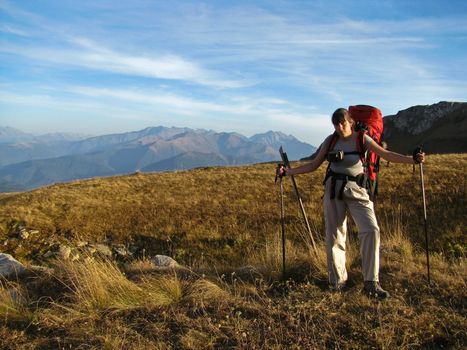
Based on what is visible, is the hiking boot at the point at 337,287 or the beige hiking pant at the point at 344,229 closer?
the beige hiking pant at the point at 344,229

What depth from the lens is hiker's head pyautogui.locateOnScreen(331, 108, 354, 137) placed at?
535cm

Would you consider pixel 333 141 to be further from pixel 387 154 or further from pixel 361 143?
pixel 387 154

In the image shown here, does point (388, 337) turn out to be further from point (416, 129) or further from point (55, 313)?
point (416, 129)

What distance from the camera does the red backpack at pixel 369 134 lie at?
5383 mm

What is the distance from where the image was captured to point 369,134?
564cm

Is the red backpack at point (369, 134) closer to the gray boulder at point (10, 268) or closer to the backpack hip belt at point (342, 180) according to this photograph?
the backpack hip belt at point (342, 180)

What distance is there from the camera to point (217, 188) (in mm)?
22688

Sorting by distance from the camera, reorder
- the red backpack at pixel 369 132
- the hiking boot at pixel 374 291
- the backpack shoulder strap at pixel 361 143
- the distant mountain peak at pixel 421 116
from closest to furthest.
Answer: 1. the hiking boot at pixel 374 291
2. the backpack shoulder strap at pixel 361 143
3. the red backpack at pixel 369 132
4. the distant mountain peak at pixel 421 116

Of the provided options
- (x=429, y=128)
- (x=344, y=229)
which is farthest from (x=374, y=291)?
(x=429, y=128)

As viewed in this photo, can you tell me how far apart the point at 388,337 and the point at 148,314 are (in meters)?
2.84

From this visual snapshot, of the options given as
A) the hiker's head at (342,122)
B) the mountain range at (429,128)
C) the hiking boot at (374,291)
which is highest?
the mountain range at (429,128)

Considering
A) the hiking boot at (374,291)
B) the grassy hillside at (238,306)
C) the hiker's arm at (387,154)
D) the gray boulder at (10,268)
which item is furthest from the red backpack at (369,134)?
the gray boulder at (10,268)

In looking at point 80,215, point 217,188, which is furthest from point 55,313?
point 217,188

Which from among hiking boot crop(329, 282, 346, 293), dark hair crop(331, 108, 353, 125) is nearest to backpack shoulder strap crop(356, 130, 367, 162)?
dark hair crop(331, 108, 353, 125)
